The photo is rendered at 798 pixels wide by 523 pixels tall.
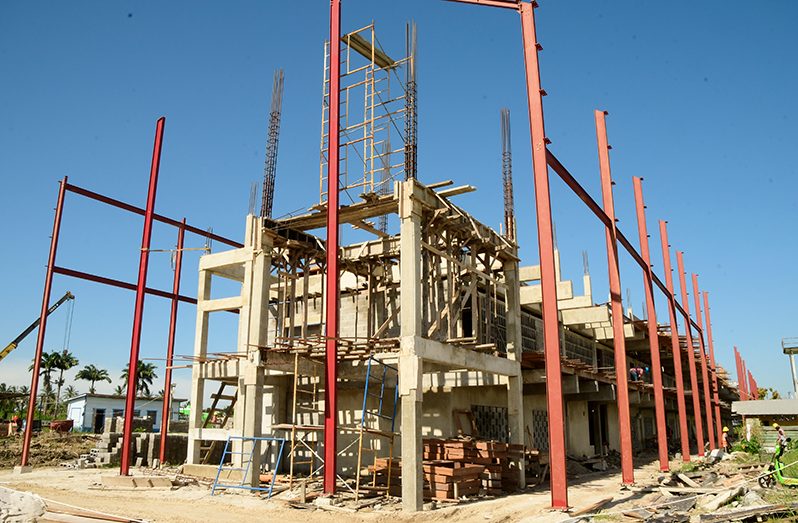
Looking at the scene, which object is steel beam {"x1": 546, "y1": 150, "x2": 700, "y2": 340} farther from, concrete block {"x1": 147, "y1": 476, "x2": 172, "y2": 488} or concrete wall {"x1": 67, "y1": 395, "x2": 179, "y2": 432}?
concrete wall {"x1": 67, "y1": 395, "x2": 179, "y2": 432}

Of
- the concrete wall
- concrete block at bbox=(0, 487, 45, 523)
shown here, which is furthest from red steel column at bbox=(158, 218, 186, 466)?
the concrete wall

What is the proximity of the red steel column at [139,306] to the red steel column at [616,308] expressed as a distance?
49.7ft

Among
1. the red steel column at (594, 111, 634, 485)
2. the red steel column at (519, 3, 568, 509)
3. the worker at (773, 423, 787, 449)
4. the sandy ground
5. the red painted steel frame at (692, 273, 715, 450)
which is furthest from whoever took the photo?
the red painted steel frame at (692, 273, 715, 450)

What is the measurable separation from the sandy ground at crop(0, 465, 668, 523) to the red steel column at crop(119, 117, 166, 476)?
1.48 metres

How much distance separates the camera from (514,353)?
71.5 feet

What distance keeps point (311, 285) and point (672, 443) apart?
31606 millimetres

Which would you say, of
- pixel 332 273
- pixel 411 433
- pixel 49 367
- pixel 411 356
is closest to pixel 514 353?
pixel 411 356

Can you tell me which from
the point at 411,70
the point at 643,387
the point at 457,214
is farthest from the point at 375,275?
the point at 643,387

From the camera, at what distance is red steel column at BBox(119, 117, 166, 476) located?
21578 mm

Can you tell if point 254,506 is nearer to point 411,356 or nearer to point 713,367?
point 411,356

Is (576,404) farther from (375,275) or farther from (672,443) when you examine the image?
(672,443)

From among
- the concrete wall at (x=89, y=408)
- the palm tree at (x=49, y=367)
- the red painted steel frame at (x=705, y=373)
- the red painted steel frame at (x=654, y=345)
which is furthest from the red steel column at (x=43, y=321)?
the palm tree at (x=49, y=367)

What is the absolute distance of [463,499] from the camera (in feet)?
55.7

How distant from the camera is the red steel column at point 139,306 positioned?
21578 mm
